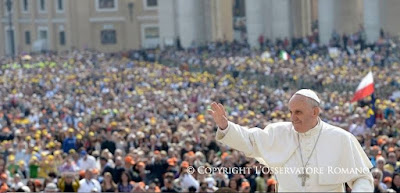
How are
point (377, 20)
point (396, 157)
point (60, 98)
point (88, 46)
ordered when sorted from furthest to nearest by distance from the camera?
point (88, 46) → point (377, 20) → point (60, 98) → point (396, 157)

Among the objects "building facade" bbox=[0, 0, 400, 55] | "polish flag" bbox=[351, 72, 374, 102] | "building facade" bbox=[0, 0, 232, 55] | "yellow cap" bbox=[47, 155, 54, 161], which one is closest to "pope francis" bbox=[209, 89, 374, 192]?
"yellow cap" bbox=[47, 155, 54, 161]

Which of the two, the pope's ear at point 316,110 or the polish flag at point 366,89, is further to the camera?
the polish flag at point 366,89

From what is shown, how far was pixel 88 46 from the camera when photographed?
7881 centimetres

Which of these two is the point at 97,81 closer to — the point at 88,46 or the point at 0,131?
the point at 0,131

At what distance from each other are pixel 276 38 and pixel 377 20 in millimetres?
5131

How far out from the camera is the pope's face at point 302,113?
760 centimetres

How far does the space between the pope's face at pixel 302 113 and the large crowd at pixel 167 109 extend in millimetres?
1003

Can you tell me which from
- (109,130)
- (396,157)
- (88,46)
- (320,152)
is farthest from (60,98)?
(88,46)

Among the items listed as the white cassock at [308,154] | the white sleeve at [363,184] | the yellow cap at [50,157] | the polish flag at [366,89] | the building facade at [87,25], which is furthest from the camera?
the building facade at [87,25]

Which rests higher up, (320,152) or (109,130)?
(320,152)

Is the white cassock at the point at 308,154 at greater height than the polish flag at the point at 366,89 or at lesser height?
greater

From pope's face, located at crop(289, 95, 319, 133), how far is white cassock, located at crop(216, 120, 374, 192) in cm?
7

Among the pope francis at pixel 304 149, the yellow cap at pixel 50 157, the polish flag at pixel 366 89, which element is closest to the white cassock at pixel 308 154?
the pope francis at pixel 304 149

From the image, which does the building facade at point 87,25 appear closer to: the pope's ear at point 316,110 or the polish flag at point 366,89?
the polish flag at point 366,89
